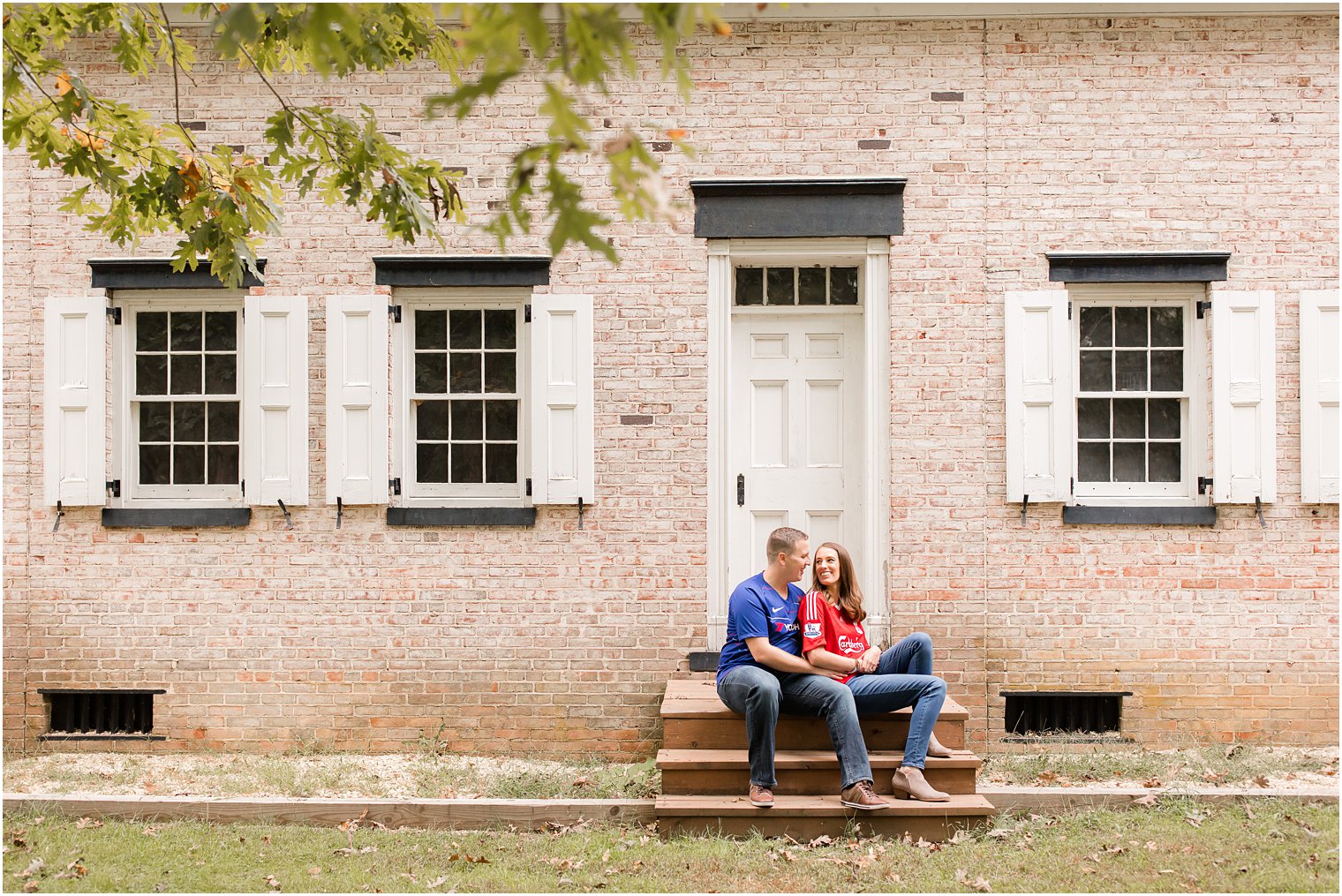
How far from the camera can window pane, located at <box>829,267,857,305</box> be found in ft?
23.4

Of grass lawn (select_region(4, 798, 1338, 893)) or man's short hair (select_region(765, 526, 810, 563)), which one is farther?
man's short hair (select_region(765, 526, 810, 563))

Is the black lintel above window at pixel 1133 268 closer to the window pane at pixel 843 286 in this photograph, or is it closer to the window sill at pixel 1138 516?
the window pane at pixel 843 286

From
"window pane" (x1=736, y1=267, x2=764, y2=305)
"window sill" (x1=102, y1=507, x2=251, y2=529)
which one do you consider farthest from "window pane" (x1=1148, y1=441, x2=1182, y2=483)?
"window sill" (x1=102, y1=507, x2=251, y2=529)

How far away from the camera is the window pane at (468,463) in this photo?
23.2ft

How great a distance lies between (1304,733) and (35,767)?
27.5 ft

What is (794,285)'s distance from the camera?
23.5 feet

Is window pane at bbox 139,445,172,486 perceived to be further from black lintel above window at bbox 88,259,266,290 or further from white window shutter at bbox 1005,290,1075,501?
white window shutter at bbox 1005,290,1075,501

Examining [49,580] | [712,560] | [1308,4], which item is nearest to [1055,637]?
[712,560]

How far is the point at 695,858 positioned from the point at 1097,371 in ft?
14.4

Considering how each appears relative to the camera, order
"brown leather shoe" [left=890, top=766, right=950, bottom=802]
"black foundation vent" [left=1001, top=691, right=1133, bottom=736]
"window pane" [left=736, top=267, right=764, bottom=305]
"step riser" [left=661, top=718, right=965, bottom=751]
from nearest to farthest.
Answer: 1. "brown leather shoe" [left=890, top=766, right=950, bottom=802]
2. "step riser" [left=661, top=718, right=965, bottom=751]
3. "black foundation vent" [left=1001, top=691, right=1133, bottom=736]
4. "window pane" [left=736, top=267, right=764, bottom=305]

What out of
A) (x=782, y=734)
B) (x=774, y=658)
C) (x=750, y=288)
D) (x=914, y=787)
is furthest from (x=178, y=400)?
(x=914, y=787)

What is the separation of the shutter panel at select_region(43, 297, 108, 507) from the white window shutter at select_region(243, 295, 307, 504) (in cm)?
104

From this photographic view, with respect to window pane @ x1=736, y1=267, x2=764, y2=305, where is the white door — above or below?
below

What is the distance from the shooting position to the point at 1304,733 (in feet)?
22.0
